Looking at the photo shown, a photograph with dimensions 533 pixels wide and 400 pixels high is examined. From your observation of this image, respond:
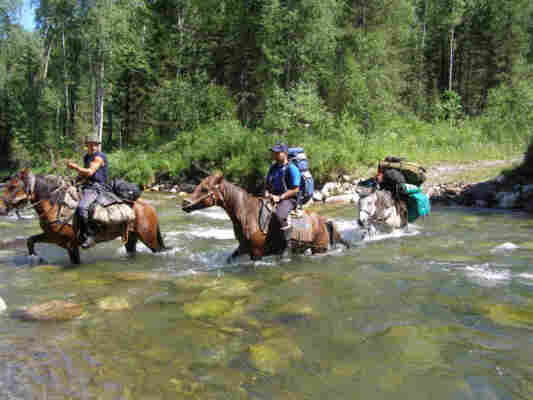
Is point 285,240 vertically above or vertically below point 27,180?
below

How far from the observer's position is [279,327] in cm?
512

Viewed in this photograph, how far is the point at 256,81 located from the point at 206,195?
29.2m

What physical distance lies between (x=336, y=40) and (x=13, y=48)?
102ft

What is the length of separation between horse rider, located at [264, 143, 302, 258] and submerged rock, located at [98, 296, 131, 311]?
3.14 metres

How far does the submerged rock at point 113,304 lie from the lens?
19.0 ft

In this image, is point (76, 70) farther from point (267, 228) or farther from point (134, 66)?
point (267, 228)

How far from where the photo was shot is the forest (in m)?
25.4

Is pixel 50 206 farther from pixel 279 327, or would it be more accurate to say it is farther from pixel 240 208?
pixel 279 327

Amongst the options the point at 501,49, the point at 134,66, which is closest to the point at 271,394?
the point at 134,66

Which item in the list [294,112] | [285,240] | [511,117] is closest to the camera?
[285,240]

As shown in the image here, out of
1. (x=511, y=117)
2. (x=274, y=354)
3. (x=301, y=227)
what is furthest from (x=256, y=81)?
(x=274, y=354)

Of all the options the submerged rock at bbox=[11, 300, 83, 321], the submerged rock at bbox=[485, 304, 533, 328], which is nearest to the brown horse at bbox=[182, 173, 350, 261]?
the submerged rock at bbox=[11, 300, 83, 321]

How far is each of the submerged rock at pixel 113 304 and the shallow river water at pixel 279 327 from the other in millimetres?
36

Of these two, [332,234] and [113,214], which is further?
[332,234]
